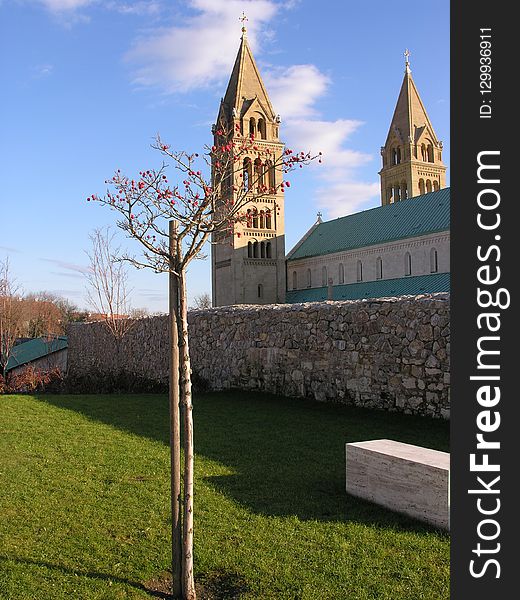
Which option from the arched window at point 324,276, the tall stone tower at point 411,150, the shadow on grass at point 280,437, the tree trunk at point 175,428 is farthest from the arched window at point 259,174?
the tall stone tower at point 411,150

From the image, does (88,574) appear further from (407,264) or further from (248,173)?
(407,264)

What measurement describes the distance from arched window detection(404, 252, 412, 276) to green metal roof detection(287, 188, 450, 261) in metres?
1.17

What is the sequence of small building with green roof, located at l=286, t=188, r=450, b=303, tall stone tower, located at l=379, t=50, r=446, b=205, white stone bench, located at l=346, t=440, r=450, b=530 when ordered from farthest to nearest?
tall stone tower, located at l=379, t=50, r=446, b=205
small building with green roof, located at l=286, t=188, r=450, b=303
white stone bench, located at l=346, t=440, r=450, b=530

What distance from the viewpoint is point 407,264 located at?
125ft

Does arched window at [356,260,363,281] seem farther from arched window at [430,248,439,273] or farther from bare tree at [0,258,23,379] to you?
bare tree at [0,258,23,379]

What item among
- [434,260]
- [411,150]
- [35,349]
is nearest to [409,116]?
[411,150]

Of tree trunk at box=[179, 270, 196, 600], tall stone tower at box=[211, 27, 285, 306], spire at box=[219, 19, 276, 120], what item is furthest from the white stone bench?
spire at box=[219, 19, 276, 120]

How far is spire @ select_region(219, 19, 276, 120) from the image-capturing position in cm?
4794

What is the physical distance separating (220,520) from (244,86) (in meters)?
47.1

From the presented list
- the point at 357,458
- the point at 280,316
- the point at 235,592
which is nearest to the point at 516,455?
the point at 235,592

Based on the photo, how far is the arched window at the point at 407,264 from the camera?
3781 centimetres

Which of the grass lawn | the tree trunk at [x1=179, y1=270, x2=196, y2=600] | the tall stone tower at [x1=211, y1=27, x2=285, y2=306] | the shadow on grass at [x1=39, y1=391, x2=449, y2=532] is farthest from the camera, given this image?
the tall stone tower at [x1=211, y1=27, x2=285, y2=306]

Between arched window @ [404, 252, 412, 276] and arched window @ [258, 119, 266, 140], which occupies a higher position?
arched window @ [258, 119, 266, 140]

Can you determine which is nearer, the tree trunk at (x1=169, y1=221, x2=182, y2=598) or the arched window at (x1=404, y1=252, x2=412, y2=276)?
the tree trunk at (x1=169, y1=221, x2=182, y2=598)
